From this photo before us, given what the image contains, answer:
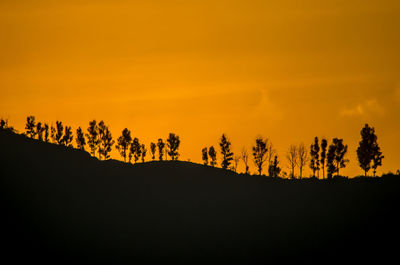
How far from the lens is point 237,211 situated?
3866 inches

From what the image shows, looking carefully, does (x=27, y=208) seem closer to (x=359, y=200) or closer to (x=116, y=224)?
(x=116, y=224)

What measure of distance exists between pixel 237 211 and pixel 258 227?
6.12 metres

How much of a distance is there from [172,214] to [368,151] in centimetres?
6283

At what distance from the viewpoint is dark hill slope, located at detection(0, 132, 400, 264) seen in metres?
83.2

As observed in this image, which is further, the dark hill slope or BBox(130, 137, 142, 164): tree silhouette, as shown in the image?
BBox(130, 137, 142, 164): tree silhouette

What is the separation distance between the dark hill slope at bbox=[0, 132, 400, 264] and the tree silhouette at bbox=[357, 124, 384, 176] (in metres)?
39.0

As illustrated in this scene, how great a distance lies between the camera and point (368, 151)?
470ft

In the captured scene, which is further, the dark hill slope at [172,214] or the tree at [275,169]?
the tree at [275,169]

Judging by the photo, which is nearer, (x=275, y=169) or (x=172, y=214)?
(x=172, y=214)

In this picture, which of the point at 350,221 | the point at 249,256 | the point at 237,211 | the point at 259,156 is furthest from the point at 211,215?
the point at 259,156

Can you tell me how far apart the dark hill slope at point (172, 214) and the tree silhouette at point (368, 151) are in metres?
39.0

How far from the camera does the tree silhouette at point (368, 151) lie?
14325 cm

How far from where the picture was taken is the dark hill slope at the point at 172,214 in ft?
273

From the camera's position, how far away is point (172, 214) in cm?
9638
